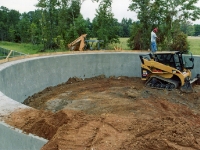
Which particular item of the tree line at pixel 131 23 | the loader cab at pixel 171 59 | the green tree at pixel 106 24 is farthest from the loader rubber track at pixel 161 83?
the green tree at pixel 106 24

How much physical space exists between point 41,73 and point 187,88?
24.2 feet

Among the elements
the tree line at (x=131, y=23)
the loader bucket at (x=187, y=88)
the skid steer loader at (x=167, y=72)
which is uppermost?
the tree line at (x=131, y=23)

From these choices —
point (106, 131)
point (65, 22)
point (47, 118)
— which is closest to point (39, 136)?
point (47, 118)

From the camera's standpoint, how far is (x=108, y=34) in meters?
26.1

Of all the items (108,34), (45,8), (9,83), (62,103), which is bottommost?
(62,103)

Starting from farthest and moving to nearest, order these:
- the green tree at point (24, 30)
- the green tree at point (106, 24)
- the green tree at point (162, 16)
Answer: the green tree at point (24, 30), the green tree at point (106, 24), the green tree at point (162, 16)

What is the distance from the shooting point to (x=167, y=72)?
1262cm

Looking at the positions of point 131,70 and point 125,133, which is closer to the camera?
point 125,133

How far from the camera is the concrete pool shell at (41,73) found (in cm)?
484

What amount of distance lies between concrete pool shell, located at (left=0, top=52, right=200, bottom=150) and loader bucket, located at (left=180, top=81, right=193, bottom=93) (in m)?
2.99

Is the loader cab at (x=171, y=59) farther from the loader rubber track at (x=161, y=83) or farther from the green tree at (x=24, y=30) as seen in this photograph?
the green tree at (x=24, y=30)

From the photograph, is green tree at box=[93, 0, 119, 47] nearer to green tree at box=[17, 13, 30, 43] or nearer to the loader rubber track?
the loader rubber track

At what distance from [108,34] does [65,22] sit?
6787 millimetres

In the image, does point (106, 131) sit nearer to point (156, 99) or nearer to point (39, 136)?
point (39, 136)
